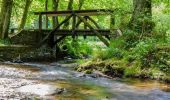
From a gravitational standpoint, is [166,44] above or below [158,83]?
above

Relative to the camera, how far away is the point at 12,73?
1359 cm

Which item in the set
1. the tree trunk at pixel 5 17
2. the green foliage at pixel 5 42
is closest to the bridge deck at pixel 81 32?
the tree trunk at pixel 5 17

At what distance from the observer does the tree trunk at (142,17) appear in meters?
15.9

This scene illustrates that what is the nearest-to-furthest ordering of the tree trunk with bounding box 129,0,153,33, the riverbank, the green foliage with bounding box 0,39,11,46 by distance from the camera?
the riverbank
the tree trunk with bounding box 129,0,153,33
the green foliage with bounding box 0,39,11,46

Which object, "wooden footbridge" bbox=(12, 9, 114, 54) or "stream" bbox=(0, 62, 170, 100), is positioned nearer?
"stream" bbox=(0, 62, 170, 100)

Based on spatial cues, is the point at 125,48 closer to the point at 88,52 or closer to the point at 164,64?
Answer: the point at 164,64

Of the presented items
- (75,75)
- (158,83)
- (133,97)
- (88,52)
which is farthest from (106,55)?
(88,52)

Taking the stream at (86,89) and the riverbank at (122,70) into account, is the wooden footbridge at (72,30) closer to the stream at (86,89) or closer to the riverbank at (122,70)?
the riverbank at (122,70)

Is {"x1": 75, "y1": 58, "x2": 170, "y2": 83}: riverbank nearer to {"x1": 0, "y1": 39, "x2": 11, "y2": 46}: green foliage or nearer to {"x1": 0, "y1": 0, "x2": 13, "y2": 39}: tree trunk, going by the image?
{"x1": 0, "y1": 39, "x2": 11, "y2": 46}: green foliage

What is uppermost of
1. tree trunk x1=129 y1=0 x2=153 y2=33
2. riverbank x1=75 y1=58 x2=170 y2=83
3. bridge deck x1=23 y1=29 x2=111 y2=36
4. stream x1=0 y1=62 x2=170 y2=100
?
tree trunk x1=129 y1=0 x2=153 y2=33

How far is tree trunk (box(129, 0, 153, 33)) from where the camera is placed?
15.9 meters

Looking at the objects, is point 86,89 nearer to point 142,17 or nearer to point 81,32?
point 142,17

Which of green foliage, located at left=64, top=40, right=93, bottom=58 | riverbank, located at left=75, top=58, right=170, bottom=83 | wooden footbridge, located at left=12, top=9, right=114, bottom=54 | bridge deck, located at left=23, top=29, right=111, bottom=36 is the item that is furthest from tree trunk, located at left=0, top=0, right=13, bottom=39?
riverbank, located at left=75, top=58, right=170, bottom=83

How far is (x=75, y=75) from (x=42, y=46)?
931cm
